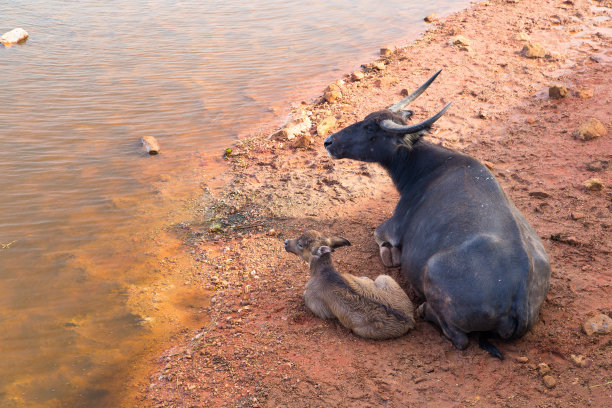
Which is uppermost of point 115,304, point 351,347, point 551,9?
point 551,9

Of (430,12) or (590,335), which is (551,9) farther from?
(590,335)

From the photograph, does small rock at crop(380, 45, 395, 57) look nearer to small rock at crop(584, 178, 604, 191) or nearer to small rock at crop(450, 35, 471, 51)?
small rock at crop(450, 35, 471, 51)

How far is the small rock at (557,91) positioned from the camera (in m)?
10.1

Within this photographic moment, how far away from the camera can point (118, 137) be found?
394 inches

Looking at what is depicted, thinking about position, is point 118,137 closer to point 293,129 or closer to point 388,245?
point 293,129

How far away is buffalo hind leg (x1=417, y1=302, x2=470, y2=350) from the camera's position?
197 inches

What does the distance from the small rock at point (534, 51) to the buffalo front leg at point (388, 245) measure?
25.5 feet

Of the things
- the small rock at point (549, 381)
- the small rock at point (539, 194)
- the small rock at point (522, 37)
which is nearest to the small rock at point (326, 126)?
the small rock at point (539, 194)

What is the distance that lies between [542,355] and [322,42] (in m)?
12.0

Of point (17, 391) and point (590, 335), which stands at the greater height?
point (590, 335)

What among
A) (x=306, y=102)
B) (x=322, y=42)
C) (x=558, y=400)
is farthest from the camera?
(x=322, y=42)

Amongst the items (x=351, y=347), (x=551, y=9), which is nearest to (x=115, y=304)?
(x=351, y=347)

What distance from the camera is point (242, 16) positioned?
1675cm

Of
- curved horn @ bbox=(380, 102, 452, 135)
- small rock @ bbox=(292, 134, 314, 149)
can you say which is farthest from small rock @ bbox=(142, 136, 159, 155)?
curved horn @ bbox=(380, 102, 452, 135)
